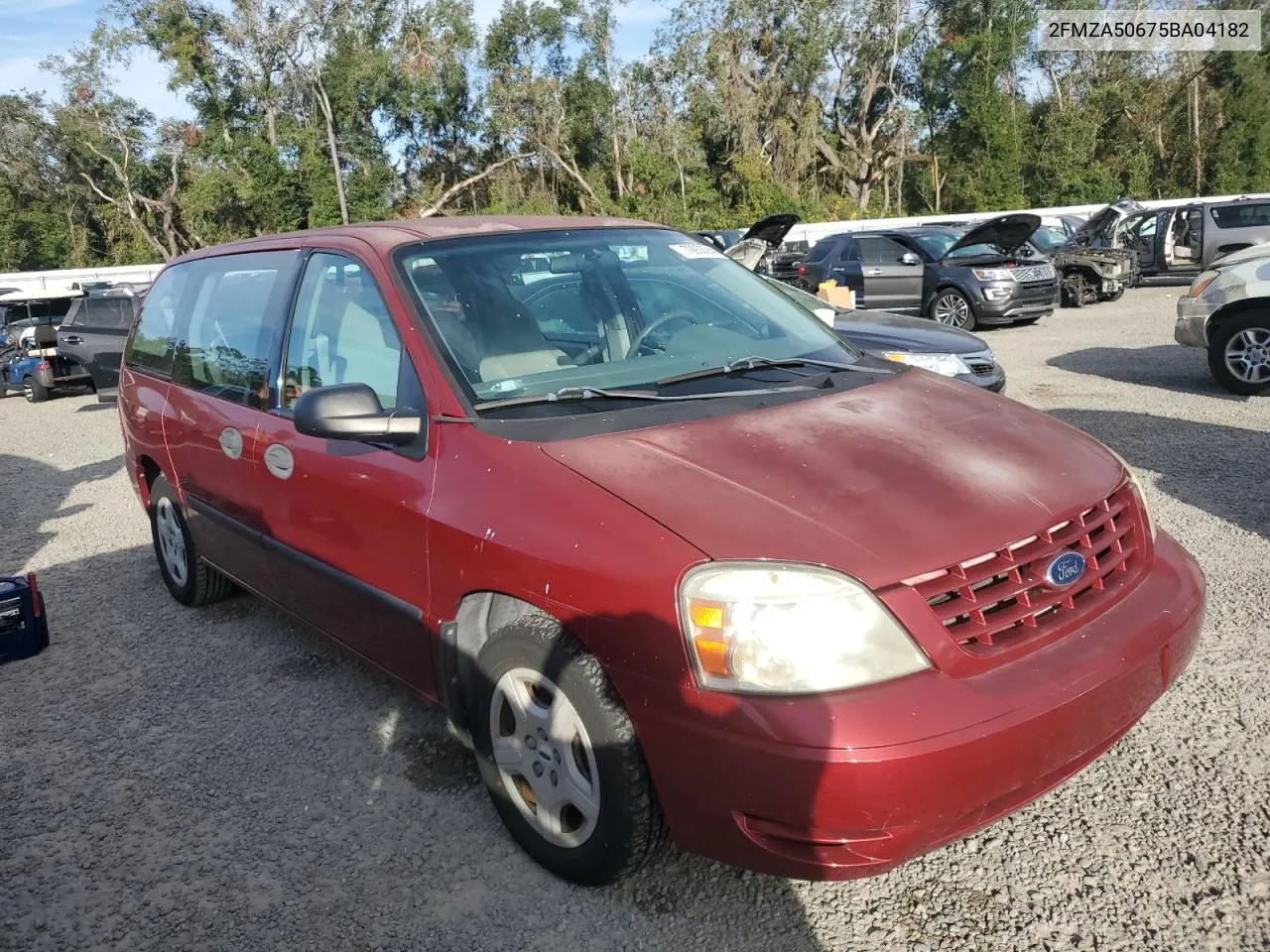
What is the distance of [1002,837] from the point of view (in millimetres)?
2770

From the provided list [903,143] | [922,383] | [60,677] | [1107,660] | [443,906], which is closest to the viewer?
[1107,660]

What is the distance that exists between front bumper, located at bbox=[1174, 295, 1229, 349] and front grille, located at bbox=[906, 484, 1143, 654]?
23.3 ft

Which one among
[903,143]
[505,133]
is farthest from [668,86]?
[903,143]

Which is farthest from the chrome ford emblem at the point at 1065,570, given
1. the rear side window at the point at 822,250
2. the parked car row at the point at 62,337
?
the parked car row at the point at 62,337

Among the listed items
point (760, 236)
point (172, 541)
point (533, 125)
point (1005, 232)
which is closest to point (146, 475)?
point (172, 541)

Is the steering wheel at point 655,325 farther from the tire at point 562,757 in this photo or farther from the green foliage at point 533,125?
the green foliage at point 533,125

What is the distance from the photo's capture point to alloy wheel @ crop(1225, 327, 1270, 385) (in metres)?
8.30

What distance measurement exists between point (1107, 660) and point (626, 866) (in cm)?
127

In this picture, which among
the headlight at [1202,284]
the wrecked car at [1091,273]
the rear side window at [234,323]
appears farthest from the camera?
the wrecked car at [1091,273]

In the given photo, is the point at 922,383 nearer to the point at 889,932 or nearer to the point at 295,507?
the point at 889,932

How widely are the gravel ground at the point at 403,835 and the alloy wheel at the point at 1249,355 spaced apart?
14.0 feet

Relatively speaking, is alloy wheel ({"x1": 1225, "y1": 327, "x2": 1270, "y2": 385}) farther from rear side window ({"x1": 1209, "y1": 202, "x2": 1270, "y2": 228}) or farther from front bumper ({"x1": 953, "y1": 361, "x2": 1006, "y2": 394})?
rear side window ({"x1": 1209, "y1": 202, "x2": 1270, "y2": 228})

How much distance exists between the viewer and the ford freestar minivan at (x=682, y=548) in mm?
2125

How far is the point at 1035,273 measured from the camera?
14.4 meters
